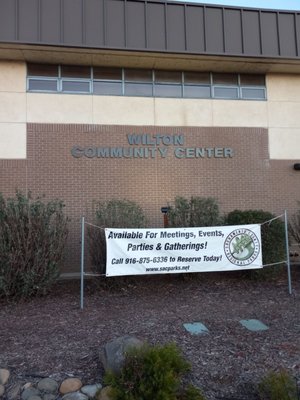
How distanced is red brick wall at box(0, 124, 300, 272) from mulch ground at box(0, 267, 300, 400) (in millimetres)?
3345

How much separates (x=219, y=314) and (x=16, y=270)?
12.3ft

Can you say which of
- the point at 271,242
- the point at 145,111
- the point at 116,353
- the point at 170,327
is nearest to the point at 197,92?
the point at 145,111

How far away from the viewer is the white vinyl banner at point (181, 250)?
24.8 feet

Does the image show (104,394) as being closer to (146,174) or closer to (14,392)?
(14,392)

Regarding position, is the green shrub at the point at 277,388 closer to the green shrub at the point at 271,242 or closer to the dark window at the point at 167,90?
the green shrub at the point at 271,242

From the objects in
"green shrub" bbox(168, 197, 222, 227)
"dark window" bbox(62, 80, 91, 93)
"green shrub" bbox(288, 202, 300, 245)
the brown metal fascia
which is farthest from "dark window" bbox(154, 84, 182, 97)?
"green shrub" bbox(288, 202, 300, 245)

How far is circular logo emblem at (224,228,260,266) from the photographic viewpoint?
8148mm

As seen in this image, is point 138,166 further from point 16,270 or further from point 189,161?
point 16,270

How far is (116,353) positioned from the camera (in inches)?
180

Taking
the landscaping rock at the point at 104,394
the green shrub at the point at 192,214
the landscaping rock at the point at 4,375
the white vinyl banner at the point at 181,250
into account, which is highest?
the green shrub at the point at 192,214

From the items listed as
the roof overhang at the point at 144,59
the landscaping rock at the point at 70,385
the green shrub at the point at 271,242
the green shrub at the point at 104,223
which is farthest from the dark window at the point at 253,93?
the landscaping rock at the point at 70,385

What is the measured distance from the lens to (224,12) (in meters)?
12.3

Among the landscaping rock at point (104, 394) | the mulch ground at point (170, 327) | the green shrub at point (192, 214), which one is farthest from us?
the green shrub at point (192, 214)

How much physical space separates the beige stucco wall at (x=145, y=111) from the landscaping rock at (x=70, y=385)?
27.5ft
